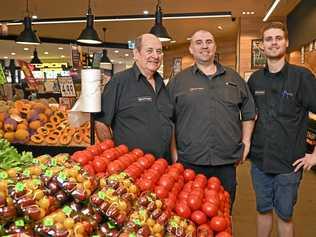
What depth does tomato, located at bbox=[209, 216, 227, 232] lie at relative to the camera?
1795 mm

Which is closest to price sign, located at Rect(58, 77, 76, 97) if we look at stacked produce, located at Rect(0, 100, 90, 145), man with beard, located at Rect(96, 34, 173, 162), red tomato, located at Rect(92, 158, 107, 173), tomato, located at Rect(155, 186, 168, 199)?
stacked produce, located at Rect(0, 100, 90, 145)

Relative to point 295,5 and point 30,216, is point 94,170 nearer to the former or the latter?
point 30,216

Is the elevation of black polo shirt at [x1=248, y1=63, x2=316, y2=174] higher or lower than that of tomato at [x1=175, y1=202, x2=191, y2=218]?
higher

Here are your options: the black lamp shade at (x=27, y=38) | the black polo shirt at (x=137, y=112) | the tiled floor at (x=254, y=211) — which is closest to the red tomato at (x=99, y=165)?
the black polo shirt at (x=137, y=112)

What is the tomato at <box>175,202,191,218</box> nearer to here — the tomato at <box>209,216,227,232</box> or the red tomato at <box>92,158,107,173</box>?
the tomato at <box>209,216,227,232</box>

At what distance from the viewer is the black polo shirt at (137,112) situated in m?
2.76

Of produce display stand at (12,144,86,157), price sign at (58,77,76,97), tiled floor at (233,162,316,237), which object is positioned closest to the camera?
produce display stand at (12,144,86,157)

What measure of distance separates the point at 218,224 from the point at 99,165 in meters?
0.63

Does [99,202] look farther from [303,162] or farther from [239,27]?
[239,27]

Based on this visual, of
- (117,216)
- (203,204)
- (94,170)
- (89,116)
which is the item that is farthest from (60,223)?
(89,116)

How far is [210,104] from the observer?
9.03 feet

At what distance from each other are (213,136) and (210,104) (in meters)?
0.22

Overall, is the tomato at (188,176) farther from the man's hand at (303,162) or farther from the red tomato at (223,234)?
the man's hand at (303,162)

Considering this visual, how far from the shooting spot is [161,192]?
6.21 feet
